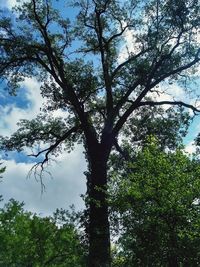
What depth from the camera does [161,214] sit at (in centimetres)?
1600

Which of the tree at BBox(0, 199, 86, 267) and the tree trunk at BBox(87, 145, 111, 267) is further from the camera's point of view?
the tree at BBox(0, 199, 86, 267)

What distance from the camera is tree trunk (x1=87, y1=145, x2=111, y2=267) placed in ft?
63.3

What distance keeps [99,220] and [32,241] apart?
15.3 m

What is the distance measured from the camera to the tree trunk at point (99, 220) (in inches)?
760

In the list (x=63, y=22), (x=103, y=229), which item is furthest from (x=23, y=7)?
(x=103, y=229)

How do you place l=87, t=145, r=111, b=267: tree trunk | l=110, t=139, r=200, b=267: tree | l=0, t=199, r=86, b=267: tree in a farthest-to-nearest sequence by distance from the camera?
l=0, t=199, r=86, b=267: tree < l=87, t=145, r=111, b=267: tree trunk < l=110, t=139, r=200, b=267: tree

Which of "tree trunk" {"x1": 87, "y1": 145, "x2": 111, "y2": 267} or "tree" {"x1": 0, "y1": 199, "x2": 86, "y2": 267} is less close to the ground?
"tree" {"x1": 0, "y1": 199, "x2": 86, "y2": 267}

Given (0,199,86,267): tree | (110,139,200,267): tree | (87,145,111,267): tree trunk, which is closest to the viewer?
(110,139,200,267): tree

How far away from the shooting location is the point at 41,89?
2914 cm

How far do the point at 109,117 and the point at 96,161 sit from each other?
2.58 metres

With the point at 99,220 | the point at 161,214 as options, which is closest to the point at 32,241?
the point at 99,220

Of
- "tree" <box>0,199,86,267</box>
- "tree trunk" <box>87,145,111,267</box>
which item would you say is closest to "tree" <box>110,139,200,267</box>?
"tree trunk" <box>87,145,111,267</box>

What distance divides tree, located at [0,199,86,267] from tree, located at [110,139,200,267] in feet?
47.7

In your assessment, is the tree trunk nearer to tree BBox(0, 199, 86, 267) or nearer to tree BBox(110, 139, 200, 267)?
tree BBox(110, 139, 200, 267)
